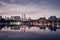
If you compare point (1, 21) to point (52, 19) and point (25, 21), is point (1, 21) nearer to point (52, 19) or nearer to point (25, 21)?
point (25, 21)

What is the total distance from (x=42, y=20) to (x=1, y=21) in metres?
18.9

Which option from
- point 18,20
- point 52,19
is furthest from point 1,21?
point 52,19

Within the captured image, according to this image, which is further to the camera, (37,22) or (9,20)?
(9,20)

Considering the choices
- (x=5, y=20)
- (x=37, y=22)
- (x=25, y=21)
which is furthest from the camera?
(x=25, y=21)

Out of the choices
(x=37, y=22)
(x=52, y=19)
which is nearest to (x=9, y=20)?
(x=37, y=22)

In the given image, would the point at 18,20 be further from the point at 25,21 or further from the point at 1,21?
the point at 1,21

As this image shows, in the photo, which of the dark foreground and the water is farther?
the water

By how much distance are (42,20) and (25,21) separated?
519 inches

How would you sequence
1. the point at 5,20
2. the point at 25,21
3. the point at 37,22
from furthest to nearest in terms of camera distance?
the point at 25,21, the point at 5,20, the point at 37,22

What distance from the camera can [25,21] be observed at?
237 ft

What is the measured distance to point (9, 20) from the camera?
2667 inches

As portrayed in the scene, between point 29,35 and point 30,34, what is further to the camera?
point 30,34

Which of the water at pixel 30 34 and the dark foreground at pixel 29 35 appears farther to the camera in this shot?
the water at pixel 30 34

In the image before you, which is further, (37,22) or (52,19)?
(52,19)
